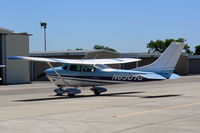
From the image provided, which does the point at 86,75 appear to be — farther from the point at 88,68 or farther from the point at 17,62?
the point at 17,62

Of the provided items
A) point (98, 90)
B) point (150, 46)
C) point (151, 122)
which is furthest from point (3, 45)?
point (150, 46)

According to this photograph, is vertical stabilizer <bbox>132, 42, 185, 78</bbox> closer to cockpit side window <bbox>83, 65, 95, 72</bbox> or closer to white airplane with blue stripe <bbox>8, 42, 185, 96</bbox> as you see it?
white airplane with blue stripe <bbox>8, 42, 185, 96</bbox>

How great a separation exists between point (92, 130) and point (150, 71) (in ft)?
38.8

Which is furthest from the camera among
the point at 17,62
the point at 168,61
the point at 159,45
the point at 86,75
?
Result: the point at 159,45

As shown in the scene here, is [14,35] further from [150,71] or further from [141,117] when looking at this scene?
[141,117]

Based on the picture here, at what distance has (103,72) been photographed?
21.1m

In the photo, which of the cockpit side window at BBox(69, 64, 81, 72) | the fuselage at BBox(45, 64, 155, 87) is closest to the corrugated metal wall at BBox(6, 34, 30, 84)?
the fuselage at BBox(45, 64, 155, 87)

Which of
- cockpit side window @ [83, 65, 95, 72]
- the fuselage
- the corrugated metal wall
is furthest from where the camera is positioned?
the corrugated metal wall

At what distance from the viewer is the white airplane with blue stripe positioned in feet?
66.5

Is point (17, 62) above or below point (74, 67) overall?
below

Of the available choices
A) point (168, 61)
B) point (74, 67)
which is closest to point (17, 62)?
point (74, 67)

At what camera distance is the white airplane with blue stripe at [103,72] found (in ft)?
66.5

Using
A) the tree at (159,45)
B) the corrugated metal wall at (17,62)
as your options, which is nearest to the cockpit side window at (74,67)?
the corrugated metal wall at (17,62)

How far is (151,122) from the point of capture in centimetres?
1029
